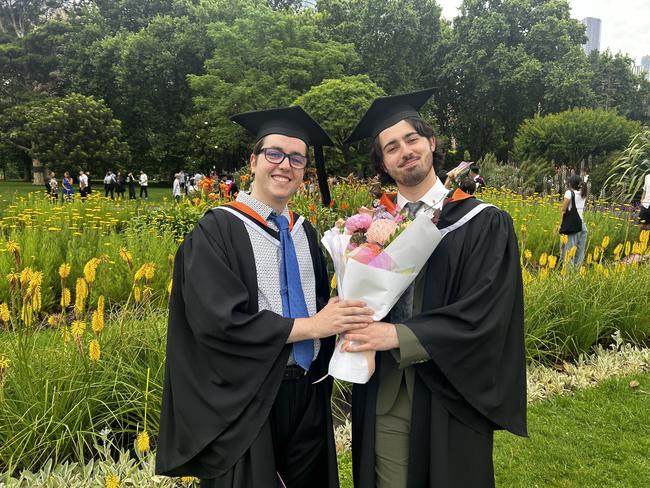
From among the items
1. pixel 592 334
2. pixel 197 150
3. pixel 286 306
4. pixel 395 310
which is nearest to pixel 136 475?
pixel 286 306

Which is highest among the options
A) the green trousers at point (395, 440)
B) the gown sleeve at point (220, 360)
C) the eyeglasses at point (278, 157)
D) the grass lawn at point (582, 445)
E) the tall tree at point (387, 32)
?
the tall tree at point (387, 32)

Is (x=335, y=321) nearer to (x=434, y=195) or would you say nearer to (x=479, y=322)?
(x=479, y=322)

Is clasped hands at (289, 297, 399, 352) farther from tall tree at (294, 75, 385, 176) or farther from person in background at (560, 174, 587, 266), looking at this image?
tall tree at (294, 75, 385, 176)

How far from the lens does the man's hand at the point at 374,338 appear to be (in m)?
1.65

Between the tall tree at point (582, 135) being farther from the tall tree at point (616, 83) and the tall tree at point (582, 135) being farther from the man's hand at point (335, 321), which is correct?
the man's hand at point (335, 321)

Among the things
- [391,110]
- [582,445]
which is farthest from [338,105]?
[391,110]

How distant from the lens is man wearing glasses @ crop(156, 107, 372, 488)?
165cm

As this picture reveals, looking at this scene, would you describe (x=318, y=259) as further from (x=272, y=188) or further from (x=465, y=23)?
(x=465, y=23)

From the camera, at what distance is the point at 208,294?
5.38ft

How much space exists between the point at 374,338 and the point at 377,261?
0.93 ft

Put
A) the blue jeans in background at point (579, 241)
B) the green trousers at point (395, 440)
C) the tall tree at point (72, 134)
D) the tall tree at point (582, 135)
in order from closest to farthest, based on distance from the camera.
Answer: the green trousers at point (395, 440), the blue jeans in background at point (579, 241), the tall tree at point (582, 135), the tall tree at point (72, 134)

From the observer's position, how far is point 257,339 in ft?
5.36

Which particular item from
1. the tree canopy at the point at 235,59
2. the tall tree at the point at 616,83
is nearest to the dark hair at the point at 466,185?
the tree canopy at the point at 235,59

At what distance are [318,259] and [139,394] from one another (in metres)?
1.49
